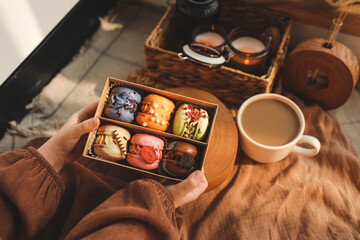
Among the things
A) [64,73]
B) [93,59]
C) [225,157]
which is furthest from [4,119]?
[225,157]

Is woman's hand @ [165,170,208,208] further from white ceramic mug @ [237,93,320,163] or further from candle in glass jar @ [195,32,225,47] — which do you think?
candle in glass jar @ [195,32,225,47]

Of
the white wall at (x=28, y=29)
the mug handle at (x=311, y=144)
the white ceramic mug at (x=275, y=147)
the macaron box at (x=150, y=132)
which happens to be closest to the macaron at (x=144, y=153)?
the macaron box at (x=150, y=132)

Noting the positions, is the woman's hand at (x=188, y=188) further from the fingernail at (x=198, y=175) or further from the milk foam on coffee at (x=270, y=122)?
the milk foam on coffee at (x=270, y=122)

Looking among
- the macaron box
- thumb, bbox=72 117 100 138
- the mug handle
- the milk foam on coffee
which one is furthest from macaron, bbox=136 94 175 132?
the mug handle

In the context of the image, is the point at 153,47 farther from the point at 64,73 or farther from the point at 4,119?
the point at 4,119

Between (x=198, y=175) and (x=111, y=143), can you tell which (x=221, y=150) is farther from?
(x=111, y=143)

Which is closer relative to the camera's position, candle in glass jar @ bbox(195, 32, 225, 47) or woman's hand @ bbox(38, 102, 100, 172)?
woman's hand @ bbox(38, 102, 100, 172)
